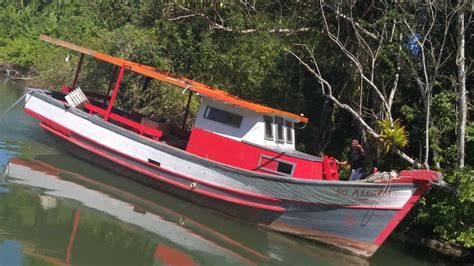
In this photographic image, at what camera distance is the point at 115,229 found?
8953 mm

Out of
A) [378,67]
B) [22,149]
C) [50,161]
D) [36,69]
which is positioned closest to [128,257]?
[50,161]

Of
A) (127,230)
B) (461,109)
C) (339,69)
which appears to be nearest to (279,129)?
(461,109)

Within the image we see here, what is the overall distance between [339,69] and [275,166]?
231 inches

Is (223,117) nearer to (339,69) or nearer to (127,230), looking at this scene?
(127,230)

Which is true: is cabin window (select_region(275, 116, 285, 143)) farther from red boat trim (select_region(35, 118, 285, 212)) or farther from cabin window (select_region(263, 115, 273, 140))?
red boat trim (select_region(35, 118, 285, 212))

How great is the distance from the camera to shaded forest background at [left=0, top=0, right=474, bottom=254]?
38.5ft

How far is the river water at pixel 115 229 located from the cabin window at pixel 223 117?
189 centimetres

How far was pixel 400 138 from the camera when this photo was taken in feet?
38.4

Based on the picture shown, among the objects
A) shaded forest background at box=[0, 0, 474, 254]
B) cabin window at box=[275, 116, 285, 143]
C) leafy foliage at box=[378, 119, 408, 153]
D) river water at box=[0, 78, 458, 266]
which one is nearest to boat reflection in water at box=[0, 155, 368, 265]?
river water at box=[0, 78, 458, 266]

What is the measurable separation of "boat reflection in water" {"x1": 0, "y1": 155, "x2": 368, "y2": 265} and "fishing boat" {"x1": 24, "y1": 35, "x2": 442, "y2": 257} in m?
0.35

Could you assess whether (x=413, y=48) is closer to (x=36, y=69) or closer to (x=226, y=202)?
(x=226, y=202)

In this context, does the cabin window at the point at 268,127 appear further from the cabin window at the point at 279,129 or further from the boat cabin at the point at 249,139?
the cabin window at the point at 279,129

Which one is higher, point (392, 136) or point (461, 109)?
point (461, 109)

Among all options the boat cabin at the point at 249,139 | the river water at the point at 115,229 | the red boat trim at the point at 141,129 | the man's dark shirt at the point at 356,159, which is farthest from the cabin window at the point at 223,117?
the man's dark shirt at the point at 356,159
